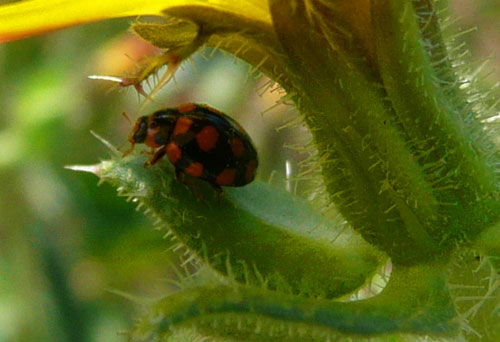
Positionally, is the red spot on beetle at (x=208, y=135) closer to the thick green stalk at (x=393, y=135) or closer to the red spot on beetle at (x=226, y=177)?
the red spot on beetle at (x=226, y=177)

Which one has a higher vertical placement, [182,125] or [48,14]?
[48,14]

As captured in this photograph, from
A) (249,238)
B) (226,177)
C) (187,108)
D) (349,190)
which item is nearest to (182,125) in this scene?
(187,108)

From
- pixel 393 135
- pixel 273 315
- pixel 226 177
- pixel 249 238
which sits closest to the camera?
pixel 273 315

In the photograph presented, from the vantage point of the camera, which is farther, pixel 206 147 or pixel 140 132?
pixel 140 132

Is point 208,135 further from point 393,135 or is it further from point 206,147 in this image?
point 393,135

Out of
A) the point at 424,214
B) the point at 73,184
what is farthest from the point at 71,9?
the point at 73,184

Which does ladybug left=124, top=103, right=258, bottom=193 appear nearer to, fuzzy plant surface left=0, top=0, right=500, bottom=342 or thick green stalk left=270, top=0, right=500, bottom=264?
fuzzy plant surface left=0, top=0, right=500, bottom=342

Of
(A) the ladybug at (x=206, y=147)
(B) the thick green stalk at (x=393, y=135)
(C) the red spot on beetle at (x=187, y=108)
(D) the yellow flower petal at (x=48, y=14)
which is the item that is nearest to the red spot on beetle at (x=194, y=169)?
(A) the ladybug at (x=206, y=147)

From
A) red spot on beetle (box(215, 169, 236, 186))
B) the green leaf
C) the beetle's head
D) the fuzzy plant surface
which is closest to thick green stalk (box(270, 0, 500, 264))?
the fuzzy plant surface
